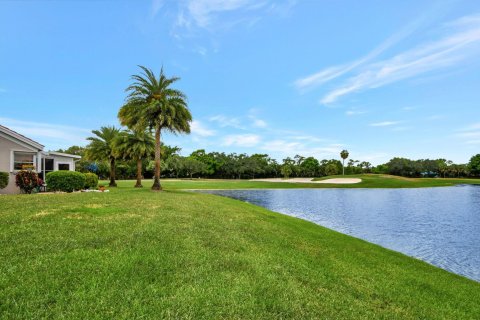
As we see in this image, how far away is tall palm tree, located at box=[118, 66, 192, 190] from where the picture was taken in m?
30.3

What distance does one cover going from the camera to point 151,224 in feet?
33.6

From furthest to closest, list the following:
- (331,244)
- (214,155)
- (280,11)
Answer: (214,155) → (280,11) → (331,244)

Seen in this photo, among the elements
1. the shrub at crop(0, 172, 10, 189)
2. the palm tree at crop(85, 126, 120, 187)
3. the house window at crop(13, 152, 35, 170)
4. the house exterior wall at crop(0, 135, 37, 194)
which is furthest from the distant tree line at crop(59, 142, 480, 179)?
the shrub at crop(0, 172, 10, 189)

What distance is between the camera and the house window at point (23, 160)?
2415 centimetres

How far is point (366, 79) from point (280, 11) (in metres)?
19.7

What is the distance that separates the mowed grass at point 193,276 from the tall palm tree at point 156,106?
67.6ft

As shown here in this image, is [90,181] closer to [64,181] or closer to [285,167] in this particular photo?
[64,181]

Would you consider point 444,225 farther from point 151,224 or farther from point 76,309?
point 76,309

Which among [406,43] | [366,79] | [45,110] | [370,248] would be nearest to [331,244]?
[370,248]

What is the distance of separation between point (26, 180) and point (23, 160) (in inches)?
151

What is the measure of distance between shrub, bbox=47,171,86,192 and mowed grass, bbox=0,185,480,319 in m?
14.4

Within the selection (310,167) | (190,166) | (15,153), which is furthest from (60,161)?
(310,167)

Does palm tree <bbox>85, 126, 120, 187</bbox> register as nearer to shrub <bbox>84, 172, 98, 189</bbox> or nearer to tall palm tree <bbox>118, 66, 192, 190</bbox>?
shrub <bbox>84, 172, 98, 189</bbox>

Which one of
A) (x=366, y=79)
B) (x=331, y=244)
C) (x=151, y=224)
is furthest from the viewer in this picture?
(x=366, y=79)
